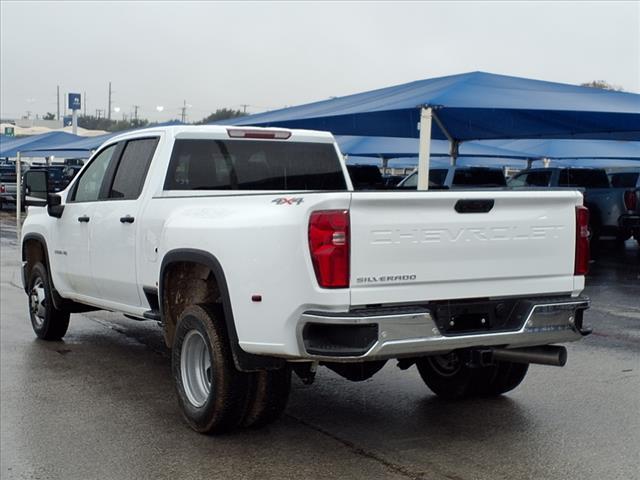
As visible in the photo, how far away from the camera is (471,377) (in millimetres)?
6086

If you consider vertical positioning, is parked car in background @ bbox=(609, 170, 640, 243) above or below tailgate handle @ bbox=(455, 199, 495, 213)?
below

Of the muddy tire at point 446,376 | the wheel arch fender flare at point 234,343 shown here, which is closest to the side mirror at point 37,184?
the wheel arch fender flare at point 234,343

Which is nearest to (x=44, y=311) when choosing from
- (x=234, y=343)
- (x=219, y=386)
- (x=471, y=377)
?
(x=219, y=386)

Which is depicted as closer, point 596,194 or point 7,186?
point 596,194

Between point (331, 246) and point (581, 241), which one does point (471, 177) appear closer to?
point (581, 241)

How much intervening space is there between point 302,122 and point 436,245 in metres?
13.9

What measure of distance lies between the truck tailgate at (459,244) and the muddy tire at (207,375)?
109 centimetres

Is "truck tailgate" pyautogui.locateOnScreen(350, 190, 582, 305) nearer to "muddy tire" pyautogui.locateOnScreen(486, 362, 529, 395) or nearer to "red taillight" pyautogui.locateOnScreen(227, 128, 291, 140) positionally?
"muddy tire" pyautogui.locateOnScreen(486, 362, 529, 395)

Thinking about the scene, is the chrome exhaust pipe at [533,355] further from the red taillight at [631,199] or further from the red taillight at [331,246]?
the red taillight at [631,199]

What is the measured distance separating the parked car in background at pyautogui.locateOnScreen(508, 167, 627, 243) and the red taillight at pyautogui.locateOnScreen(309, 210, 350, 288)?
1518 centimetres

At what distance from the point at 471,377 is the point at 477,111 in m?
10.7

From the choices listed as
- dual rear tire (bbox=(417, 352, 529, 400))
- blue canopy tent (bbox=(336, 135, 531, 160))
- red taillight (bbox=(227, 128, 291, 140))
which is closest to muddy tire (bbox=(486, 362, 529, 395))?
dual rear tire (bbox=(417, 352, 529, 400))

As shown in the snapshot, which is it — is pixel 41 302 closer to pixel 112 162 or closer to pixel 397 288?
pixel 112 162

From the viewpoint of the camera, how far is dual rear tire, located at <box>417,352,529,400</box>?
6109 mm
